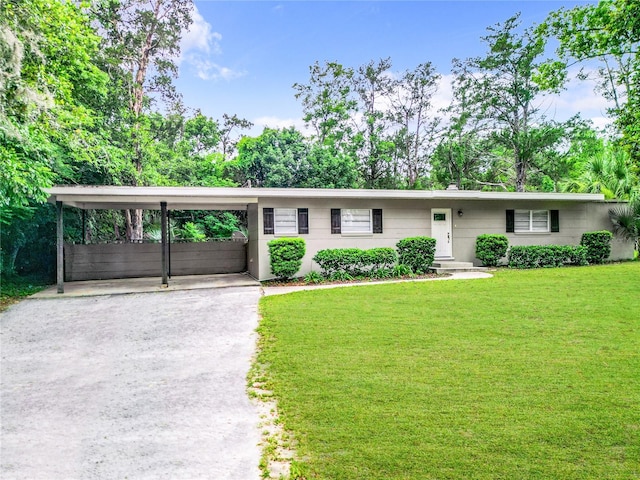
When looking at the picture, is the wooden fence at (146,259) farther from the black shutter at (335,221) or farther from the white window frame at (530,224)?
the white window frame at (530,224)

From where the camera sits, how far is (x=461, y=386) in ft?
11.8

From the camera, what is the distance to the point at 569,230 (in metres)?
13.9

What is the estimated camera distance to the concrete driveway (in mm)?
2631

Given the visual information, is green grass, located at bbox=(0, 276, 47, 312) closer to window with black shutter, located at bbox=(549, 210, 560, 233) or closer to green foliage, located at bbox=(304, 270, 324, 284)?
green foliage, located at bbox=(304, 270, 324, 284)

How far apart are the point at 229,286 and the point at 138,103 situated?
1019 cm

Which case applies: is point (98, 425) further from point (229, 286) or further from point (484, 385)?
point (229, 286)

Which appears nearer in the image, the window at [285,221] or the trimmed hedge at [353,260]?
the trimmed hedge at [353,260]

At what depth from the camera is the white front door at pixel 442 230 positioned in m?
12.8

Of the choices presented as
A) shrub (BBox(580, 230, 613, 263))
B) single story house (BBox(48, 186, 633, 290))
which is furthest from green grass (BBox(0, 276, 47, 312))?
shrub (BBox(580, 230, 613, 263))

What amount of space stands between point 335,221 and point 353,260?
1.40 m

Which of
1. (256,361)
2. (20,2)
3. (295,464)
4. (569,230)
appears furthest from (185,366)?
(569,230)

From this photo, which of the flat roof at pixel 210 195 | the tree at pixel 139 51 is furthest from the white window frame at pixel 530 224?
the tree at pixel 139 51

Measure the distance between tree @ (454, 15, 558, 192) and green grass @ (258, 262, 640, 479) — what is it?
15681 millimetres

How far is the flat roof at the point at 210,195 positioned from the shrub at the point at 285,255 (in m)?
1.29
